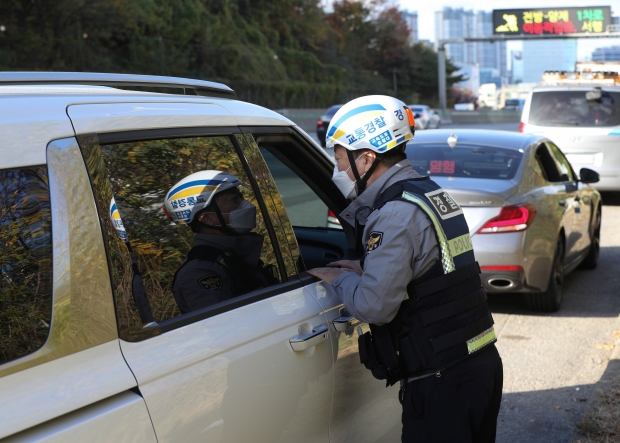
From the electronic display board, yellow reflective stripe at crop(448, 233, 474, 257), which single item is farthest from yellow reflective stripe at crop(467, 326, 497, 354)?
the electronic display board

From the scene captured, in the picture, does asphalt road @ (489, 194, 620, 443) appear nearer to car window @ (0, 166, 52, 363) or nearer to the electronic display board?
car window @ (0, 166, 52, 363)

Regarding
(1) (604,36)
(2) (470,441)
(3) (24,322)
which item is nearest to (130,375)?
(3) (24,322)

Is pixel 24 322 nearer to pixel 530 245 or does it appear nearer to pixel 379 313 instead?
pixel 379 313

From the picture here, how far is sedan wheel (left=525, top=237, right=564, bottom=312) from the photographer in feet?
22.5

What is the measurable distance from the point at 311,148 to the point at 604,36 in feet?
Answer: 227

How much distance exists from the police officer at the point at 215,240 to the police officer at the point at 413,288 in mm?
322

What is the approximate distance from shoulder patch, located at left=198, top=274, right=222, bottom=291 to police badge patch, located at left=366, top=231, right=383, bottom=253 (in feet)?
1.66

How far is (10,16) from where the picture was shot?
33125 mm

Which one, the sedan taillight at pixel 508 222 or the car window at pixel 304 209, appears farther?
the car window at pixel 304 209

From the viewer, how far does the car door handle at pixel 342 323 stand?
2656 millimetres

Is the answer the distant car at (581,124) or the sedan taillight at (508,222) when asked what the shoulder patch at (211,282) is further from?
the distant car at (581,124)

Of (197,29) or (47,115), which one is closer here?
(47,115)

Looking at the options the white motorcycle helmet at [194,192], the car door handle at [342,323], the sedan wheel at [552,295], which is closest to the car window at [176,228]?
the white motorcycle helmet at [194,192]

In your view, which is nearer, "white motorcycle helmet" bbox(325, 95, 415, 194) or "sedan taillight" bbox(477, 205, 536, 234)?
"white motorcycle helmet" bbox(325, 95, 415, 194)
